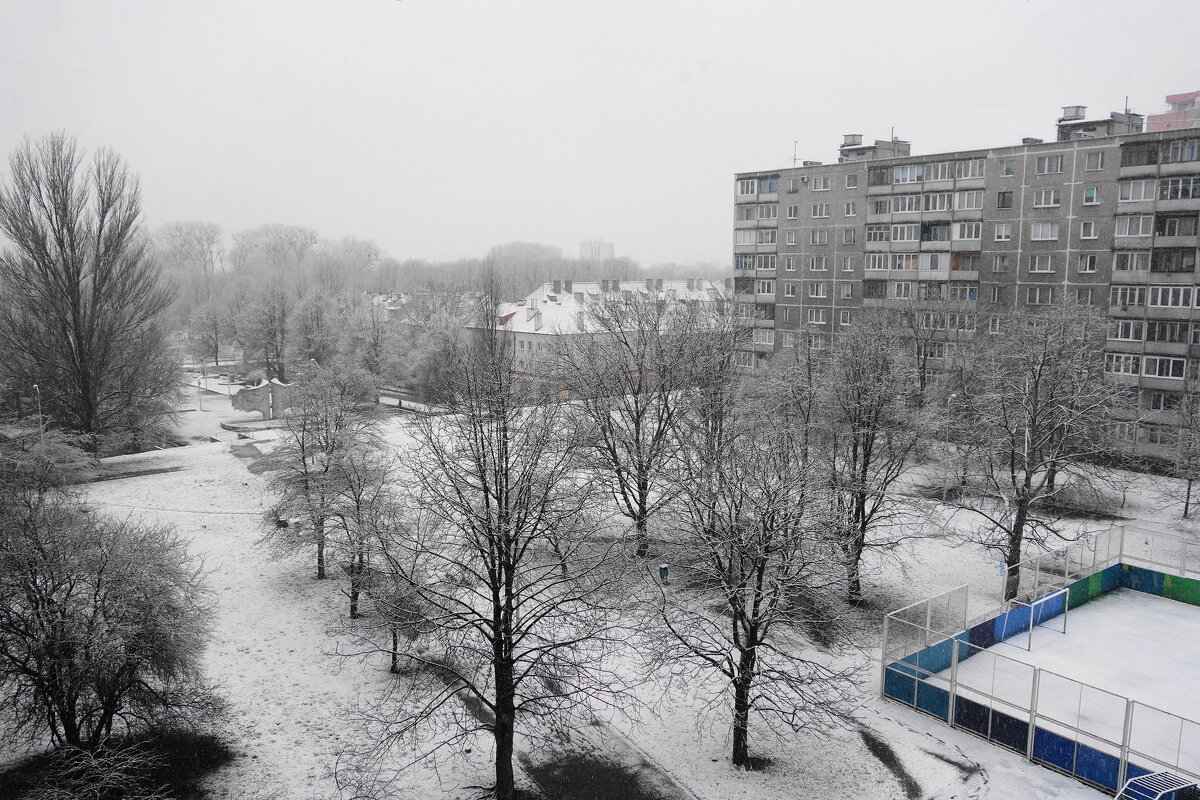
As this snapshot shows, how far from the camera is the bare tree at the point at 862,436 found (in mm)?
23734

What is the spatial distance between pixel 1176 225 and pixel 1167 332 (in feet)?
16.0

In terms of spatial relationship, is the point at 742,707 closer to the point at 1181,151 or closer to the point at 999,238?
the point at 1181,151

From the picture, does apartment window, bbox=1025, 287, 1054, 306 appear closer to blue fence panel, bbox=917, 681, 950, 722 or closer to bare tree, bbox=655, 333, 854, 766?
bare tree, bbox=655, 333, 854, 766

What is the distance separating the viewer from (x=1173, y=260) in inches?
1503

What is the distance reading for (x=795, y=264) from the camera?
174 ft

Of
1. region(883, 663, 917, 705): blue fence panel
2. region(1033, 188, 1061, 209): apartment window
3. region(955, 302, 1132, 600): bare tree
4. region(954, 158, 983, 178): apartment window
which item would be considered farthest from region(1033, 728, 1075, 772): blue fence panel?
region(954, 158, 983, 178): apartment window

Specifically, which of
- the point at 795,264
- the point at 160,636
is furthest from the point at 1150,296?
the point at 160,636

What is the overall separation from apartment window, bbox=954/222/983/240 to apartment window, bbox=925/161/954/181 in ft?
8.90

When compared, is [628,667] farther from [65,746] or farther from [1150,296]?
[1150,296]

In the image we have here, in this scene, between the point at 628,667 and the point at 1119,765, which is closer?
the point at 1119,765

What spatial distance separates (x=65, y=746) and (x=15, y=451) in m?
18.5

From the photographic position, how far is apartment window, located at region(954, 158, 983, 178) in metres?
44.3

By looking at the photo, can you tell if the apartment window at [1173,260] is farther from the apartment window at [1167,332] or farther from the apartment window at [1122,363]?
the apartment window at [1122,363]

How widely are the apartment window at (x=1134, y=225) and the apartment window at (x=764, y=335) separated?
20.3 meters
